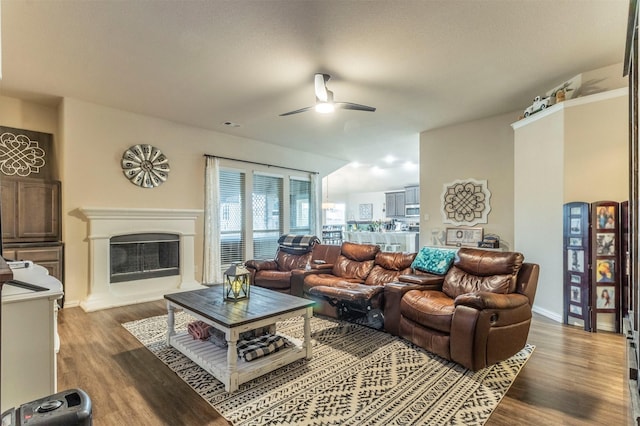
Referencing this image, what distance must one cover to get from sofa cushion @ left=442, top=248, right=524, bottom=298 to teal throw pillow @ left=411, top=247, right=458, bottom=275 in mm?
71

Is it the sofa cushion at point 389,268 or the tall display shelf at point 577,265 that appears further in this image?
the sofa cushion at point 389,268

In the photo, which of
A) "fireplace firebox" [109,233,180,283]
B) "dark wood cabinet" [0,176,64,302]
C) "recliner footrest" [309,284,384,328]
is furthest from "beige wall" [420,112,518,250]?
"dark wood cabinet" [0,176,64,302]

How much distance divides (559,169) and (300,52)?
331cm

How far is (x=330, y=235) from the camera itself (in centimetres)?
1019

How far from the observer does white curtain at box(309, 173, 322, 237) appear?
25.8 ft

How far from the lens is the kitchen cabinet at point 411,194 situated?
10.7m

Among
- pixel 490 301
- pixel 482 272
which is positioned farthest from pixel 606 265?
pixel 490 301

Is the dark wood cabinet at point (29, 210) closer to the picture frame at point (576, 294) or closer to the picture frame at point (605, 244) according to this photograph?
the picture frame at point (576, 294)

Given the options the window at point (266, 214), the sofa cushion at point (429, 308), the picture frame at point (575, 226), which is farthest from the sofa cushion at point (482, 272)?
the window at point (266, 214)

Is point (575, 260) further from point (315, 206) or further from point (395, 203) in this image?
point (395, 203)

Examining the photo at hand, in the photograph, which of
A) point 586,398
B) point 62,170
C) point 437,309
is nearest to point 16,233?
point 62,170

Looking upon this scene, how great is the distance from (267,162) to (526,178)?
4715mm

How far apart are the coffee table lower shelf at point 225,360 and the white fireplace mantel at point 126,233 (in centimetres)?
221

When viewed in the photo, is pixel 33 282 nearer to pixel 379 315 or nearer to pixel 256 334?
pixel 256 334
